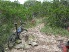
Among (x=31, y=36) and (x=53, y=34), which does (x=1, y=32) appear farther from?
(x=53, y=34)

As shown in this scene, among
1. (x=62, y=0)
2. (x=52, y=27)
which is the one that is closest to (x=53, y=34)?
(x=52, y=27)

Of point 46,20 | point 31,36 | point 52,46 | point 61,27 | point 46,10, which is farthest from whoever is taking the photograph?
point 46,10

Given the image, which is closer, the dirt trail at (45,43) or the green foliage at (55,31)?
the dirt trail at (45,43)

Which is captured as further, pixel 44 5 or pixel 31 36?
pixel 44 5

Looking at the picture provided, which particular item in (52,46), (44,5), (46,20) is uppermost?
(44,5)

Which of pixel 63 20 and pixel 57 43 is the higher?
pixel 63 20

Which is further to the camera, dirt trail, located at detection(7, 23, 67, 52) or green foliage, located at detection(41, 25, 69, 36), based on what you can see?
green foliage, located at detection(41, 25, 69, 36)

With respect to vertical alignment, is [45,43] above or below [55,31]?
below

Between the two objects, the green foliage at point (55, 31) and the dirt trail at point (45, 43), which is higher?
the green foliage at point (55, 31)

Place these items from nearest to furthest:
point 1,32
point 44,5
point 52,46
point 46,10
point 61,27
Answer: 1. point 1,32
2. point 52,46
3. point 61,27
4. point 46,10
5. point 44,5

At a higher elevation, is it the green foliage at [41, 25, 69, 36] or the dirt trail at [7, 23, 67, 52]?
the green foliage at [41, 25, 69, 36]

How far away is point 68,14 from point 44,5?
3.64 m

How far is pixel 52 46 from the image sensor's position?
24.8ft

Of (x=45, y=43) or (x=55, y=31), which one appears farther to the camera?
(x=55, y=31)
